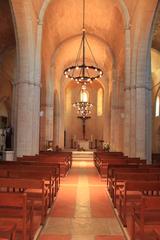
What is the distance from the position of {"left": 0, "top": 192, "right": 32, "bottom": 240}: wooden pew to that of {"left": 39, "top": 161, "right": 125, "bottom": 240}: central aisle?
66 centimetres

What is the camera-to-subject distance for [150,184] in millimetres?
5816

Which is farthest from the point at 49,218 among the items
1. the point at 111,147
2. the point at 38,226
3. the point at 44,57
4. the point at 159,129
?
the point at 159,129

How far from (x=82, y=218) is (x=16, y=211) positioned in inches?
82.7

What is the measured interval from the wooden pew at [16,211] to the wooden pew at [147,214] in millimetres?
1588

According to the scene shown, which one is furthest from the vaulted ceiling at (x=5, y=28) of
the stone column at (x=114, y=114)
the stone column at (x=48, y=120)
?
the stone column at (x=114, y=114)

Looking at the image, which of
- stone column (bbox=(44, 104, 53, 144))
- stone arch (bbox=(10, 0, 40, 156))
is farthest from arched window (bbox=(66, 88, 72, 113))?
stone arch (bbox=(10, 0, 40, 156))

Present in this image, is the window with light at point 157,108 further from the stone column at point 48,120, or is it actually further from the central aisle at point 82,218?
the central aisle at point 82,218

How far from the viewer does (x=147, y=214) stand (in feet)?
17.1

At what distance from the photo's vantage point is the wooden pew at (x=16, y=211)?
169 inches

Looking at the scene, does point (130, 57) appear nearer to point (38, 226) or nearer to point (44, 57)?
point (44, 57)

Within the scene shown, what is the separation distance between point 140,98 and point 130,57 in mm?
2967

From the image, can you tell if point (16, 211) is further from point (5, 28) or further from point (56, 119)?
point (56, 119)

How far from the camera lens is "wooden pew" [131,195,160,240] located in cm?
426

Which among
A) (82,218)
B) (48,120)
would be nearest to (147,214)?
(82,218)
